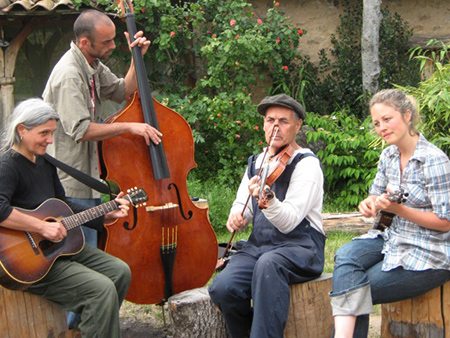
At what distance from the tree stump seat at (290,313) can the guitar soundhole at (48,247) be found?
0.77 m

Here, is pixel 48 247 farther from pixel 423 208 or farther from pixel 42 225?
pixel 423 208

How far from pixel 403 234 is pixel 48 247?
1.83 meters

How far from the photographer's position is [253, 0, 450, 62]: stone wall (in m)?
9.92

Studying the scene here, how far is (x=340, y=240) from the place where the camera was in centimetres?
707

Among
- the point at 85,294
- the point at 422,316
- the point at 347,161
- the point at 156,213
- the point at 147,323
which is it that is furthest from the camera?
the point at 347,161

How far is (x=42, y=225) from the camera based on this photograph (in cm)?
411

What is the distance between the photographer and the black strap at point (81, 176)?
4.41 meters

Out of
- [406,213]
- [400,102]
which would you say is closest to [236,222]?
[406,213]

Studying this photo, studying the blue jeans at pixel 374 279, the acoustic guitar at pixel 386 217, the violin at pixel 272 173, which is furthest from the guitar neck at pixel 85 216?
the acoustic guitar at pixel 386 217

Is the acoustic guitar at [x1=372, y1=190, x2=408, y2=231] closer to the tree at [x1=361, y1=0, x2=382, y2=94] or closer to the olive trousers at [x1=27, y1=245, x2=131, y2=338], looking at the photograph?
the olive trousers at [x1=27, y1=245, x2=131, y2=338]

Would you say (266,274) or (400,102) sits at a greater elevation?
(400,102)

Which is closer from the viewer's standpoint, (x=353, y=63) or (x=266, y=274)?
(x=266, y=274)

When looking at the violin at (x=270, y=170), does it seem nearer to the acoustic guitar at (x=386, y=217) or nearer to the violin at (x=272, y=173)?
the violin at (x=272, y=173)

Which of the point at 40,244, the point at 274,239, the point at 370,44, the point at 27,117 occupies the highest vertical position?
the point at 370,44
